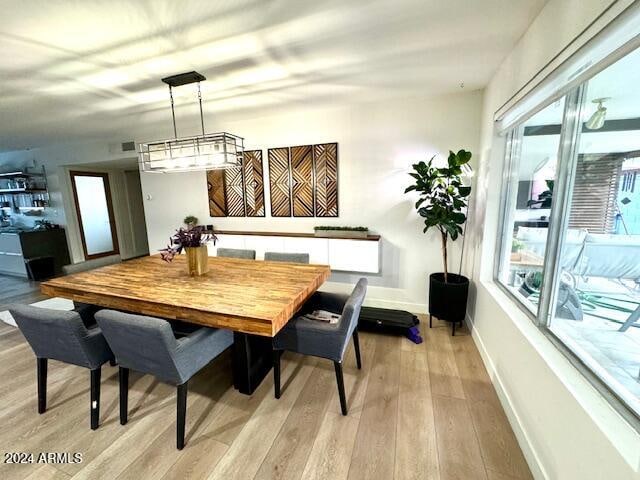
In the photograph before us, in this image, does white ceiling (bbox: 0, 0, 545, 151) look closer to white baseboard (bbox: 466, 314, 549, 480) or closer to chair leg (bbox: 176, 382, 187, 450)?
chair leg (bbox: 176, 382, 187, 450)

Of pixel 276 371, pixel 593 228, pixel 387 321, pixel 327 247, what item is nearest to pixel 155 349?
pixel 276 371

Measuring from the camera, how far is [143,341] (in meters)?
1.48

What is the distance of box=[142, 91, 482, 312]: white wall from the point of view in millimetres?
3057

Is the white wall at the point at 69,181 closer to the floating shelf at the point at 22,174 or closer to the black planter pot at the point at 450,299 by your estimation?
the floating shelf at the point at 22,174

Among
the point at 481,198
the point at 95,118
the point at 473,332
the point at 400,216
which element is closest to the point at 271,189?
the point at 400,216

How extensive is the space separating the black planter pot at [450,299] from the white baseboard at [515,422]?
1.14 ft

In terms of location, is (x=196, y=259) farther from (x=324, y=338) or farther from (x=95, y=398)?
(x=324, y=338)

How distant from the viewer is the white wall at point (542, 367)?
101cm

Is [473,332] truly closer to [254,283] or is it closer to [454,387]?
[454,387]

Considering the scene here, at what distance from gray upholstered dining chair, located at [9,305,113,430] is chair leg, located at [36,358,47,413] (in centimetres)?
2

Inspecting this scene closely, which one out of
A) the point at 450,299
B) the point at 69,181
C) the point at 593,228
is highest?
the point at 69,181

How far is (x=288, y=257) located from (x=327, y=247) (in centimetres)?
70

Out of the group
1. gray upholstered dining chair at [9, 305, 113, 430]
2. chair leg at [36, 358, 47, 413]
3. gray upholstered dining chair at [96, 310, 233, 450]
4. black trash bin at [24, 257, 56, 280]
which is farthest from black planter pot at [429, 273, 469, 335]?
black trash bin at [24, 257, 56, 280]

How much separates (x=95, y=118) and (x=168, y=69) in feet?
6.70
